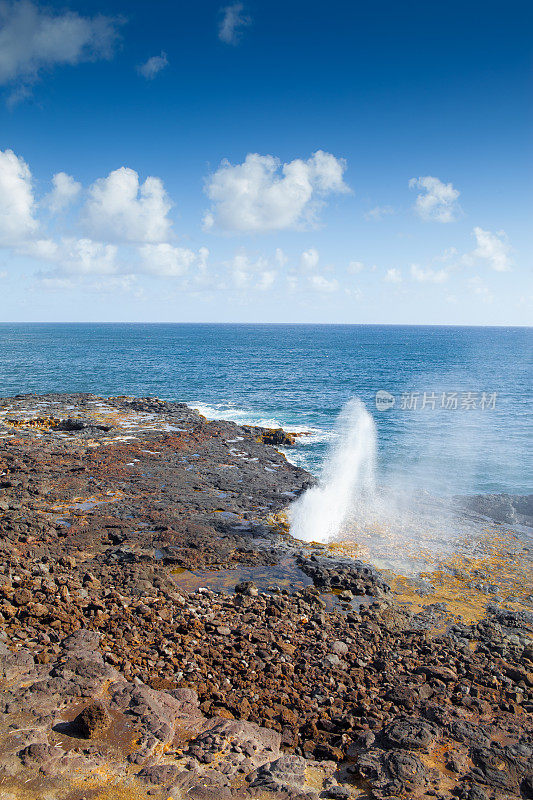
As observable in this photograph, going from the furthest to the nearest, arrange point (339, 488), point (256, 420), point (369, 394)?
point (369, 394), point (256, 420), point (339, 488)

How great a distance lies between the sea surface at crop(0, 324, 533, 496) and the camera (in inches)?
1629

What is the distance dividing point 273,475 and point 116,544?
14515 millimetres

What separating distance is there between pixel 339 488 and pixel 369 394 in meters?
43.7

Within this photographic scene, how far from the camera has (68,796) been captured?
8914 mm

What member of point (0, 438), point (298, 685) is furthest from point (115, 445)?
point (298, 685)

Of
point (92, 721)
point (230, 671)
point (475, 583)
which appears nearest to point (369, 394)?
point (475, 583)

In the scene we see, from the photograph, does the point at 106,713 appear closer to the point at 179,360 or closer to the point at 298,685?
the point at 298,685

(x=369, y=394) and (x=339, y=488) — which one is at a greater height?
(x=369, y=394)

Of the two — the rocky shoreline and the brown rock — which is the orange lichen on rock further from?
the brown rock

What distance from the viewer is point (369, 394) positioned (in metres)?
75.4

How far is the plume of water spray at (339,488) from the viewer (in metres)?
27.2

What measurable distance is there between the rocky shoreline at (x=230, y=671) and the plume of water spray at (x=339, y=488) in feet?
7.14

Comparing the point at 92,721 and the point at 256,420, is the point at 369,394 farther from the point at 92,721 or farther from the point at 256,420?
the point at 92,721

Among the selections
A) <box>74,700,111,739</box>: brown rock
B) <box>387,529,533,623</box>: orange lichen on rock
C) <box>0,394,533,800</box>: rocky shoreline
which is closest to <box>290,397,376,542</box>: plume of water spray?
<box>0,394,533,800</box>: rocky shoreline
